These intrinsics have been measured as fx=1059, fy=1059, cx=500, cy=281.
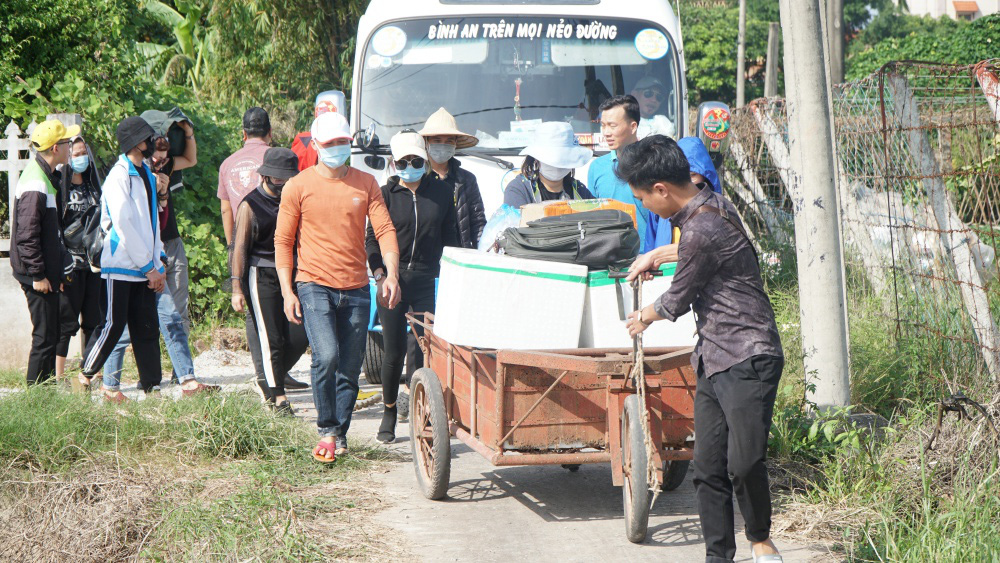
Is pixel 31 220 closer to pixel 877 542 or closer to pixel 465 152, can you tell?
pixel 465 152

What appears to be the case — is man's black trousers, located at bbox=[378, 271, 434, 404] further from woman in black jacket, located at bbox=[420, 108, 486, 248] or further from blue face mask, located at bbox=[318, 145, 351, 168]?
blue face mask, located at bbox=[318, 145, 351, 168]

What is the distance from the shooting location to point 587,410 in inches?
185

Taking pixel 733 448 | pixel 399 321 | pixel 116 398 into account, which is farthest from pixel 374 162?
pixel 733 448

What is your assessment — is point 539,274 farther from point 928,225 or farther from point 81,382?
point 81,382

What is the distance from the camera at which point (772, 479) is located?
5266 millimetres

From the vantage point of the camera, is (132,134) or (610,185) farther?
(132,134)

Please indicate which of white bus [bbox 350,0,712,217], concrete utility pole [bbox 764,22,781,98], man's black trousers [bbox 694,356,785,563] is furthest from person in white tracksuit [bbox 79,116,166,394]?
concrete utility pole [bbox 764,22,781,98]

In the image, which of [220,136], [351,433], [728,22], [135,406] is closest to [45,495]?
[135,406]

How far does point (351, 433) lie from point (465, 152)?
7.50 ft

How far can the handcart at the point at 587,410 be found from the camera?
451 cm

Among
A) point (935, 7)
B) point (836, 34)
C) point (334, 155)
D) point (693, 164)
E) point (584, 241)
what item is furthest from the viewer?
point (935, 7)

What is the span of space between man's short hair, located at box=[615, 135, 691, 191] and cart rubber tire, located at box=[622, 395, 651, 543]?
0.97 meters

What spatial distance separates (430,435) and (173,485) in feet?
4.15

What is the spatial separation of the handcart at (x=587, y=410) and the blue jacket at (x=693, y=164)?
3.79 ft
